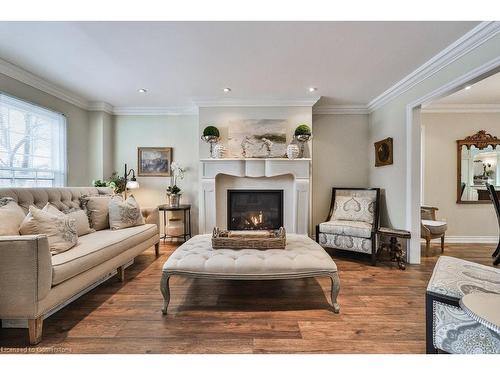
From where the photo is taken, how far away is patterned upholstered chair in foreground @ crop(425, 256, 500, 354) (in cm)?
121

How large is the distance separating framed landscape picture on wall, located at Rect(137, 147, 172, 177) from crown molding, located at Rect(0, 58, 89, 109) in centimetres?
113

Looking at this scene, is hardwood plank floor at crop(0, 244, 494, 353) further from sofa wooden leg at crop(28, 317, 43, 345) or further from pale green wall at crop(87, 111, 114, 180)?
pale green wall at crop(87, 111, 114, 180)

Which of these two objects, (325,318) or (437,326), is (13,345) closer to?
(325,318)

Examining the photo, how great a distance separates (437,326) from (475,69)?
2.17 m

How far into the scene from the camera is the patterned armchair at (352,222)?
3164mm

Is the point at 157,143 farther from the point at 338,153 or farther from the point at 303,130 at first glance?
the point at 338,153

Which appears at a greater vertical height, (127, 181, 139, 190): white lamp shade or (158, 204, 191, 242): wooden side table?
(127, 181, 139, 190): white lamp shade

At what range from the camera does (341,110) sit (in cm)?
416

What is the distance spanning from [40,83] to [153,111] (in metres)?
1.54

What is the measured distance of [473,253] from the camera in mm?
3529

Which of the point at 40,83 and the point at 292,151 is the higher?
the point at 40,83

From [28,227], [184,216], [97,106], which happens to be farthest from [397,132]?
[97,106]

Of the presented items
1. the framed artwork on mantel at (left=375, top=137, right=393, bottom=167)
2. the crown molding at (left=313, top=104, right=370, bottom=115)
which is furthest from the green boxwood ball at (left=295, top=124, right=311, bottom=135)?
the framed artwork on mantel at (left=375, top=137, right=393, bottom=167)

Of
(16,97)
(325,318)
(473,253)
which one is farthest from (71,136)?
(473,253)
